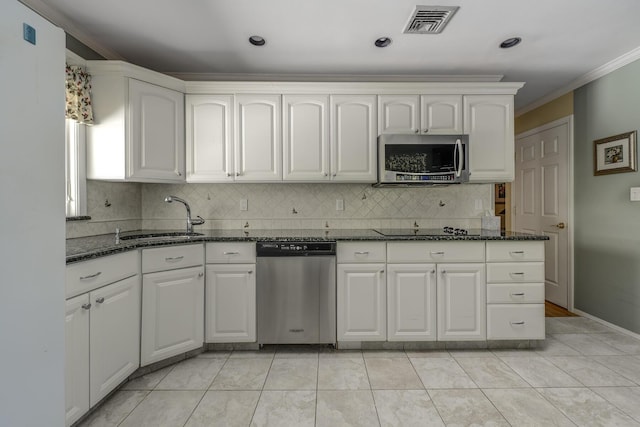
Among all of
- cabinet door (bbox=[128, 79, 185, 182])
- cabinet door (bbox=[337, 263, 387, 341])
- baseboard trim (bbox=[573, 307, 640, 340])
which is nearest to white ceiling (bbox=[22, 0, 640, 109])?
cabinet door (bbox=[128, 79, 185, 182])

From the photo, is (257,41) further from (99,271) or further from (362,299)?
(362,299)

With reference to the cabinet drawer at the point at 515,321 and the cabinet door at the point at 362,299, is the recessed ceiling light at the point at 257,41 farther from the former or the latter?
the cabinet drawer at the point at 515,321

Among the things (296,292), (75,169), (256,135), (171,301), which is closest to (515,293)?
(296,292)

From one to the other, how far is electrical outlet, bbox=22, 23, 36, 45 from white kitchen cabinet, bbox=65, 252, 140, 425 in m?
1.08

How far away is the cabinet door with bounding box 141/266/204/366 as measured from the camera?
2.22 meters

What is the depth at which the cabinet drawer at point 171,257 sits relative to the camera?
2.22 meters

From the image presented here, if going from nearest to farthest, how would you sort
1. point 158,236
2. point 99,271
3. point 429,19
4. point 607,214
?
point 99,271 → point 429,19 → point 158,236 → point 607,214

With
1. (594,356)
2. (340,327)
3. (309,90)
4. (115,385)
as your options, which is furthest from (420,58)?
(115,385)

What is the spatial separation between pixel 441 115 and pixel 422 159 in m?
0.49

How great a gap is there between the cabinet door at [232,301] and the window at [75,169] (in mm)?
1036

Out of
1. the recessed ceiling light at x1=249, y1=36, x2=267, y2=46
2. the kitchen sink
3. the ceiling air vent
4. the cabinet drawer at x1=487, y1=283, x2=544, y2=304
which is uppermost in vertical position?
the recessed ceiling light at x1=249, y1=36, x2=267, y2=46

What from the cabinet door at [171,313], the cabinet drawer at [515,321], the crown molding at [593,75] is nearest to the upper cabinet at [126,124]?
the cabinet door at [171,313]

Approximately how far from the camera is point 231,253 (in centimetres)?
255

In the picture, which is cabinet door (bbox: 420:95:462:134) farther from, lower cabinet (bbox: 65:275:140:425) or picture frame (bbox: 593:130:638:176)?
lower cabinet (bbox: 65:275:140:425)
